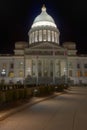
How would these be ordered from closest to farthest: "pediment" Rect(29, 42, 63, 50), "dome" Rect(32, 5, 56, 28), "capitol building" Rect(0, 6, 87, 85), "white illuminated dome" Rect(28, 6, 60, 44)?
"capitol building" Rect(0, 6, 87, 85) → "pediment" Rect(29, 42, 63, 50) → "white illuminated dome" Rect(28, 6, 60, 44) → "dome" Rect(32, 5, 56, 28)

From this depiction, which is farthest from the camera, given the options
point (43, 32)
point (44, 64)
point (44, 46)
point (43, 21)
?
point (43, 21)

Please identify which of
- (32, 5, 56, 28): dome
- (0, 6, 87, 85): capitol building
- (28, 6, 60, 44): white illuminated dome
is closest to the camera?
(0, 6, 87, 85): capitol building

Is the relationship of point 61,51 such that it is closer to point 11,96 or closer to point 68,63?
point 68,63

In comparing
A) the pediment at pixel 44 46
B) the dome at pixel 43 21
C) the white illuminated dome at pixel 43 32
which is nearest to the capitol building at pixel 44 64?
the pediment at pixel 44 46

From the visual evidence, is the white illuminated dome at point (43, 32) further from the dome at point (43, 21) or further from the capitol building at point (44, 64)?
the capitol building at point (44, 64)

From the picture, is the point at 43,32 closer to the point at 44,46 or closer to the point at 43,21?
the point at 43,21

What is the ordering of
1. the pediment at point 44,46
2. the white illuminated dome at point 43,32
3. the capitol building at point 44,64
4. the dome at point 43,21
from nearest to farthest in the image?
1. the capitol building at point 44,64
2. the pediment at point 44,46
3. the white illuminated dome at point 43,32
4. the dome at point 43,21

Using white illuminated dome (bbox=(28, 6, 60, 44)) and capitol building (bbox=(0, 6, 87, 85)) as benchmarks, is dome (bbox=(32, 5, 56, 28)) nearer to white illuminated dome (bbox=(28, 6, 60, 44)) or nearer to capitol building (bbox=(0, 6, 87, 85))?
white illuminated dome (bbox=(28, 6, 60, 44))

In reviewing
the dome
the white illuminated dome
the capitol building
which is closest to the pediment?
the capitol building

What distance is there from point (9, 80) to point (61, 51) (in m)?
23.0

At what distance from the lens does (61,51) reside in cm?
10300

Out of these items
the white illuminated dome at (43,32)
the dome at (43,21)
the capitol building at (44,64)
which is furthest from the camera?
the dome at (43,21)

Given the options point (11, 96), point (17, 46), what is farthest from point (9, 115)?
point (17, 46)

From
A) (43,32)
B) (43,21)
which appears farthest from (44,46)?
(43,21)
